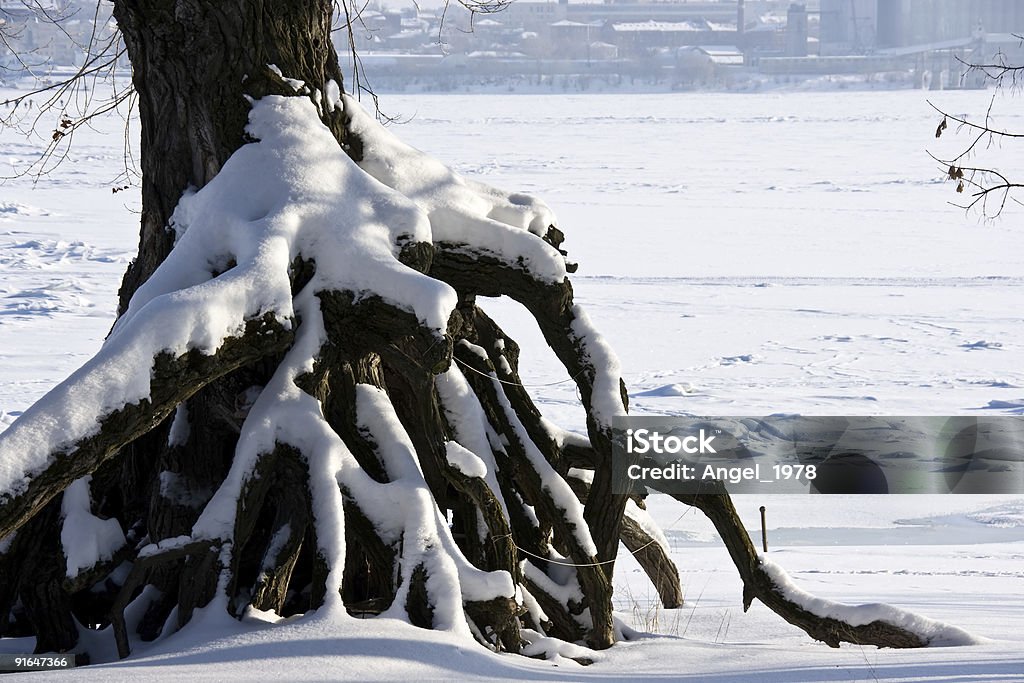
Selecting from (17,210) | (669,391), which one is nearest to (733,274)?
(669,391)

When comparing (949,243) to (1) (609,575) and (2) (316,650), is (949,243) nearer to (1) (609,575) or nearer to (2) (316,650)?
(1) (609,575)

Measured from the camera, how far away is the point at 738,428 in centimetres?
959

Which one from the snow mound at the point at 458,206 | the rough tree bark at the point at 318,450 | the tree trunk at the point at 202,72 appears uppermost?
the tree trunk at the point at 202,72

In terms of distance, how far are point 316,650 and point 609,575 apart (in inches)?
59.7

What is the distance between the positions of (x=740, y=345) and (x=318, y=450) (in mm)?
10080

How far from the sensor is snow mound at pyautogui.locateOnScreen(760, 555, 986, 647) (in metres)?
3.98

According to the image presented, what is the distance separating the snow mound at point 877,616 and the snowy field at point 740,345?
0.34ft

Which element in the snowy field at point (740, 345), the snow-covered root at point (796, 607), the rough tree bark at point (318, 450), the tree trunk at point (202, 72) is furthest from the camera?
the snow-covered root at point (796, 607)

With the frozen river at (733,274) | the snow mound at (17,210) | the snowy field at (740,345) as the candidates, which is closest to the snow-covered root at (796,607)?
the snowy field at (740,345)

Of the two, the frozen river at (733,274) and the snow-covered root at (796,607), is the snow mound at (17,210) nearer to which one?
the frozen river at (733,274)

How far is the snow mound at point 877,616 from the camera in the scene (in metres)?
3.98

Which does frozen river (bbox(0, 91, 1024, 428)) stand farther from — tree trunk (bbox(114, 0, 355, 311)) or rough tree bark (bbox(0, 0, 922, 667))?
tree trunk (bbox(114, 0, 355, 311))

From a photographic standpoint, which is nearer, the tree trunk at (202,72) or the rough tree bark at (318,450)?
the rough tree bark at (318,450)

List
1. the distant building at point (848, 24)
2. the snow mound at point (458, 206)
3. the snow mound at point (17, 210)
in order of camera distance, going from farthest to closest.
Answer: the distant building at point (848, 24) → the snow mound at point (17, 210) → the snow mound at point (458, 206)
